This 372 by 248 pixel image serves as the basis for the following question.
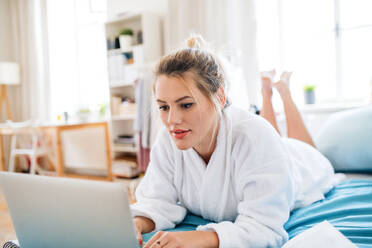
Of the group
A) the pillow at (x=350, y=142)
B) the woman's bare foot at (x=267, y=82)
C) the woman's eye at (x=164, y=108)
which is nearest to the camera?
the woman's eye at (x=164, y=108)

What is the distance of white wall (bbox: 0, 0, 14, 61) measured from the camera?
4625mm

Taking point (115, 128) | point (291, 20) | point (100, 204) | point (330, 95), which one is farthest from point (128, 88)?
point (100, 204)

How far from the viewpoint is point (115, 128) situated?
11.9ft

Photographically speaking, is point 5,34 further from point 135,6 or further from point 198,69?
point 198,69

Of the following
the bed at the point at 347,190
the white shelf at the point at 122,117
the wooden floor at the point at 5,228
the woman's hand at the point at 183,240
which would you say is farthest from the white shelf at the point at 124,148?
the woman's hand at the point at 183,240

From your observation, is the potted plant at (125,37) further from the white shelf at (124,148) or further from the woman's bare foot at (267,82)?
the woman's bare foot at (267,82)

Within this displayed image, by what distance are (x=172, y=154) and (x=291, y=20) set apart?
228 centimetres

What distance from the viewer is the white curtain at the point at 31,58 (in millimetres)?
4289

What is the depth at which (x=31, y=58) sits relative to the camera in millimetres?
4395

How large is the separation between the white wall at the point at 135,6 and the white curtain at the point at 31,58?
1185 millimetres

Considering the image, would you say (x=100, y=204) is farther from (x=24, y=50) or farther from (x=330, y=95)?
(x=24, y=50)

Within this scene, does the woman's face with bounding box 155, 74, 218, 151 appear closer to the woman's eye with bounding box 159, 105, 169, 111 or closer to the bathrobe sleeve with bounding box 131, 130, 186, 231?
the woman's eye with bounding box 159, 105, 169, 111

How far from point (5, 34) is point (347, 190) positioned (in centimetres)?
500

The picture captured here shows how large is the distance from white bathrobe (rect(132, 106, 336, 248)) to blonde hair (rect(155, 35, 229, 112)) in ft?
0.41
